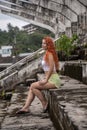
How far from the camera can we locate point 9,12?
33.6 meters

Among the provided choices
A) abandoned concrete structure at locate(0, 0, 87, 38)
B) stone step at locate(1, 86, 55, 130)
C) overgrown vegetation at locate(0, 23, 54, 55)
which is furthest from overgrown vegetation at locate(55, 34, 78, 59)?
overgrown vegetation at locate(0, 23, 54, 55)

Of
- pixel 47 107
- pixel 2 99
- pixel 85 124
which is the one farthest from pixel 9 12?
pixel 85 124

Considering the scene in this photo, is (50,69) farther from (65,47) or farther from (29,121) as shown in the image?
(65,47)

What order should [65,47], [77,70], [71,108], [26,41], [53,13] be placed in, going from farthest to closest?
[26,41] → [53,13] → [65,47] → [77,70] → [71,108]

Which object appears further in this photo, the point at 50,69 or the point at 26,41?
the point at 26,41

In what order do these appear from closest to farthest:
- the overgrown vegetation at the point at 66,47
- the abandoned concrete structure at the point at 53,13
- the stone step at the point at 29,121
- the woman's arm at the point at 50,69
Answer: the stone step at the point at 29,121 < the woman's arm at the point at 50,69 < the overgrown vegetation at the point at 66,47 < the abandoned concrete structure at the point at 53,13

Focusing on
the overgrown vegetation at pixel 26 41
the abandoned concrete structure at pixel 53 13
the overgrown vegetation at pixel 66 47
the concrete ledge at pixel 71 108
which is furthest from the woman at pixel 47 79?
the overgrown vegetation at pixel 26 41

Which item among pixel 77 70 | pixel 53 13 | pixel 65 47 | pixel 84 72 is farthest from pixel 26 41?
pixel 84 72

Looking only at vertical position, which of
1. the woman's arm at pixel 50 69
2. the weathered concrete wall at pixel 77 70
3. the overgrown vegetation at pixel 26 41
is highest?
the woman's arm at pixel 50 69

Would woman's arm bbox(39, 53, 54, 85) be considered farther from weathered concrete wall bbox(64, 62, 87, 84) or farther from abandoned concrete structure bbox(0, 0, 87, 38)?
abandoned concrete structure bbox(0, 0, 87, 38)

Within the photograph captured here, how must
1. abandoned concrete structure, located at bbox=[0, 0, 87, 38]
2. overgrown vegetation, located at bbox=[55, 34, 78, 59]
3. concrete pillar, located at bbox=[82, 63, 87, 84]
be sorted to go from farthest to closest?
abandoned concrete structure, located at bbox=[0, 0, 87, 38]
overgrown vegetation, located at bbox=[55, 34, 78, 59]
concrete pillar, located at bbox=[82, 63, 87, 84]

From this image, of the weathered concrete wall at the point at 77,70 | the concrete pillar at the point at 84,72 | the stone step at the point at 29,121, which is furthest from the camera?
the weathered concrete wall at the point at 77,70

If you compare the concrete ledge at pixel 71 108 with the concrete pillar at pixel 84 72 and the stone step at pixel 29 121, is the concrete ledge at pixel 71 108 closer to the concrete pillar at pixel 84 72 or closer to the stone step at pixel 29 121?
the stone step at pixel 29 121

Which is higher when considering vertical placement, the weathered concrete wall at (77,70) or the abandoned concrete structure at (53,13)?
the abandoned concrete structure at (53,13)
